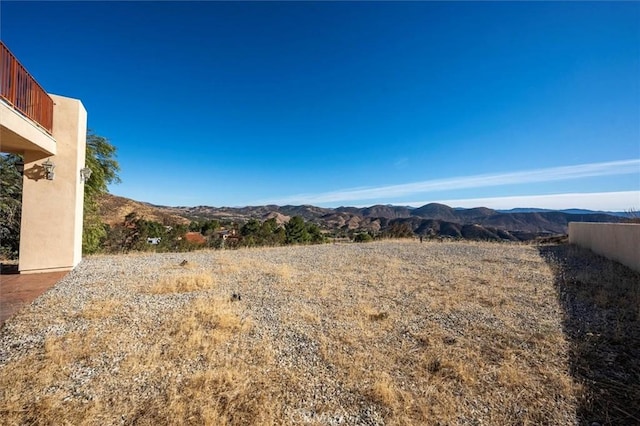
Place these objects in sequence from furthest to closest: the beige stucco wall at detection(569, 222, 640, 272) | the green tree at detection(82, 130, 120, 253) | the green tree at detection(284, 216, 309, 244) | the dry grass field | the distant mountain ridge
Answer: the distant mountain ridge < the green tree at detection(284, 216, 309, 244) < the green tree at detection(82, 130, 120, 253) < the beige stucco wall at detection(569, 222, 640, 272) < the dry grass field

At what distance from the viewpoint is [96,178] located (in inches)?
398

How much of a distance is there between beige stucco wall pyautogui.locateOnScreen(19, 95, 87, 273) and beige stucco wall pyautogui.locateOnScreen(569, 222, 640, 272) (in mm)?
14063

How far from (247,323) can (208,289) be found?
2192 mm

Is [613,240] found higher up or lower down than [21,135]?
lower down

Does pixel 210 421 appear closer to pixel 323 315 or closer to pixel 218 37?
pixel 323 315

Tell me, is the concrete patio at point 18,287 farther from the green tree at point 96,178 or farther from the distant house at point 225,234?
the distant house at point 225,234

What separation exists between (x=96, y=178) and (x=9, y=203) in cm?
265

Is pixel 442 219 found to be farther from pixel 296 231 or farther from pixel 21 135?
pixel 21 135

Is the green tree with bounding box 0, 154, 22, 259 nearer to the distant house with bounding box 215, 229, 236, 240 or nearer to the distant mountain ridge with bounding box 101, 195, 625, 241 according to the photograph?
the distant house with bounding box 215, 229, 236, 240

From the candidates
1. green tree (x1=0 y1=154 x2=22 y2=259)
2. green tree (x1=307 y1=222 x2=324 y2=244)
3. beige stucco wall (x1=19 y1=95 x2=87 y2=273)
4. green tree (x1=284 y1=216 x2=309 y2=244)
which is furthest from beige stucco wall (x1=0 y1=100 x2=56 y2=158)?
green tree (x1=307 y1=222 x2=324 y2=244)

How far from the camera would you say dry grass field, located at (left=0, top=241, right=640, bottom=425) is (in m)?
2.24

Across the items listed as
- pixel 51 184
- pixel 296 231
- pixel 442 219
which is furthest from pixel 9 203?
pixel 442 219

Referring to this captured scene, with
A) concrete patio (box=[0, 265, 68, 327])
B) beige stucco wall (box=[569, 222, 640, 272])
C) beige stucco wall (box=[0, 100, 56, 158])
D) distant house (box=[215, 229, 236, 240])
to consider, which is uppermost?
beige stucco wall (box=[0, 100, 56, 158])

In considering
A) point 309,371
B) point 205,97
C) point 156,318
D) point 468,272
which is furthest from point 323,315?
point 205,97
